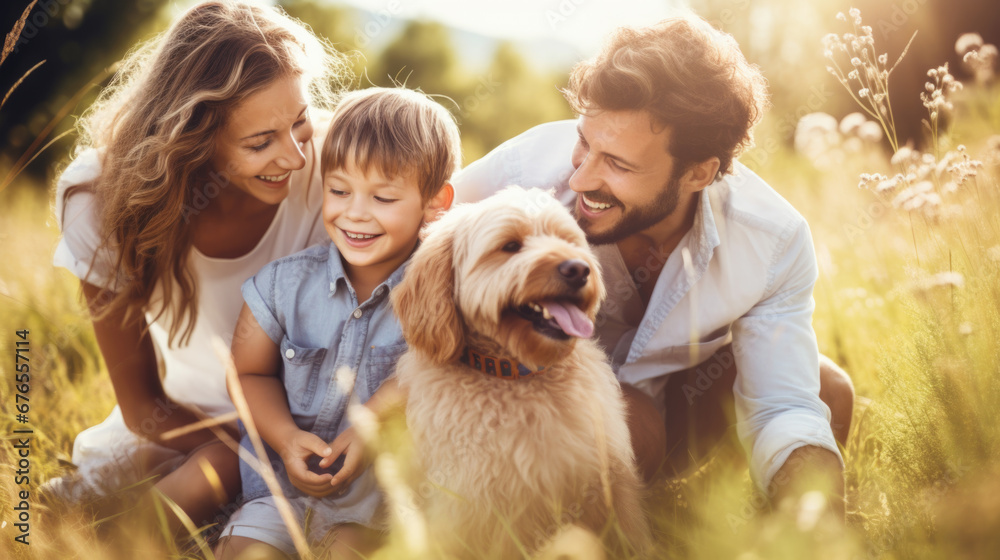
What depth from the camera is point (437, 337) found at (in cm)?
223

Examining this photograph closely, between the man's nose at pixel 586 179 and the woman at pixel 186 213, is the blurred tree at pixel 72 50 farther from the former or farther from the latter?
the man's nose at pixel 586 179

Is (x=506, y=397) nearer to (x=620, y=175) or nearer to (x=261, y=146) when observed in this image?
(x=620, y=175)

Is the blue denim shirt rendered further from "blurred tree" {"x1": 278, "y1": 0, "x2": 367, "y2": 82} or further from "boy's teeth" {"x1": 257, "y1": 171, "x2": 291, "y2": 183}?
"blurred tree" {"x1": 278, "y1": 0, "x2": 367, "y2": 82}

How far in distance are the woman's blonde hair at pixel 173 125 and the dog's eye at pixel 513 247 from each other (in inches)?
54.8

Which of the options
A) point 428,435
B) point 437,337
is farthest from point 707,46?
point 428,435

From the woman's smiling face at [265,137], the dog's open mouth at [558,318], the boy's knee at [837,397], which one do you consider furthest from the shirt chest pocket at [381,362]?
the boy's knee at [837,397]

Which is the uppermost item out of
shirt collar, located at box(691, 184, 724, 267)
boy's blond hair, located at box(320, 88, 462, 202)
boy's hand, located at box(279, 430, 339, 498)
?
boy's blond hair, located at box(320, 88, 462, 202)

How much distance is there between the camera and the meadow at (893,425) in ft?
5.75

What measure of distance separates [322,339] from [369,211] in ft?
2.02

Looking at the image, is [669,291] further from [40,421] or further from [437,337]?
[40,421]

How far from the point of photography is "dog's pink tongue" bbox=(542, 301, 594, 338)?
6.93 feet

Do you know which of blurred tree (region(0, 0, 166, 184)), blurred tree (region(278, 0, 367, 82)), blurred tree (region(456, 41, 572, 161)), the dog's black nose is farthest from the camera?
blurred tree (region(456, 41, 572, 161))

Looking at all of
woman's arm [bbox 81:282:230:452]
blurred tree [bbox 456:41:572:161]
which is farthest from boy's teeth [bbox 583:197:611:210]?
blurred tree [bbox 456:41:572:161]

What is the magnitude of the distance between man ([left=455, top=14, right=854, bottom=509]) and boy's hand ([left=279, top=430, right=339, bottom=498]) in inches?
52.5
